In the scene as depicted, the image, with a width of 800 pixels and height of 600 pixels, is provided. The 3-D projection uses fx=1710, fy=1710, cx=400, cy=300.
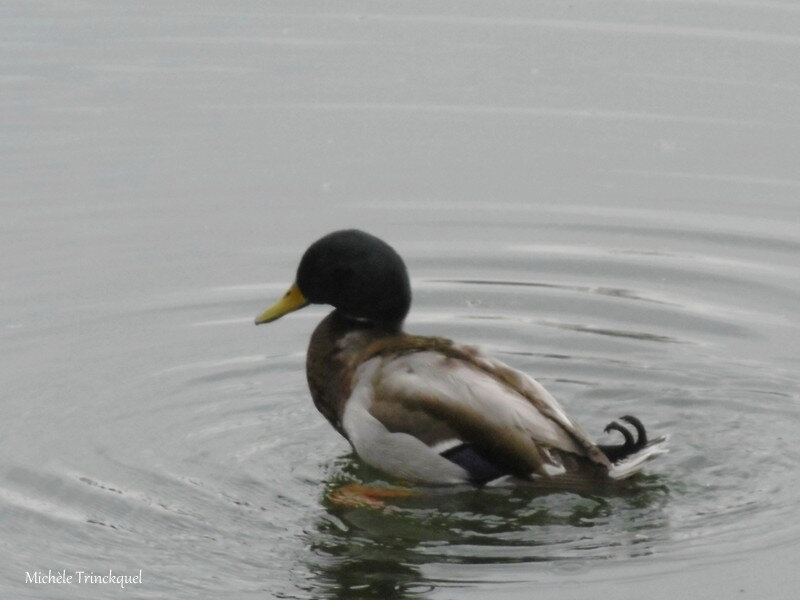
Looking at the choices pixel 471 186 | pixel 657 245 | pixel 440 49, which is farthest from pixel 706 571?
pixel 440 49

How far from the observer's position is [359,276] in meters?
7.61

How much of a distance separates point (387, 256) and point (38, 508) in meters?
1.89

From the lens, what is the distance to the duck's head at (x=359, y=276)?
7.61 metres

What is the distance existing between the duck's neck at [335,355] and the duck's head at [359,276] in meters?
0.05

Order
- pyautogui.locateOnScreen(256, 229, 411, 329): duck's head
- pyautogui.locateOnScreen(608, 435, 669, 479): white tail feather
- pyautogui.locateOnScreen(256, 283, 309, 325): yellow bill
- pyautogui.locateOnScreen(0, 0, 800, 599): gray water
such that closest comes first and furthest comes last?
pyautogui.locateOnScreen(0, 0, 800, 599): gray water, pyautogui.locateOnScreen(608, 435, 669, 479): white tail feather, pyautogui.locateOnScreen(256, 229, 411, 329): duck's head, pyautogui.locateOnScreen(256, 283, 309, 325): yellow bill

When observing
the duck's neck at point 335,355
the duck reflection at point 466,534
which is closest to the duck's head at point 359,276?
the duck's neck at point 335,355

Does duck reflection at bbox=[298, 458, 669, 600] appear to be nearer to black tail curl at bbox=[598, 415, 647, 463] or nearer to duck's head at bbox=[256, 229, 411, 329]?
black tail curl at bbox=[598, 415, 647, 463]

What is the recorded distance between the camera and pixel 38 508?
6.81 meters

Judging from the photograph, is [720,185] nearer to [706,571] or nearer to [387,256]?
[387,256]

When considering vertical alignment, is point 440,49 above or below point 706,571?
above

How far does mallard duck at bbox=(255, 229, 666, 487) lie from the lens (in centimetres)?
688

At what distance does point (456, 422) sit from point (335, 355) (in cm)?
86

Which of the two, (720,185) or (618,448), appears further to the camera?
(720,185)

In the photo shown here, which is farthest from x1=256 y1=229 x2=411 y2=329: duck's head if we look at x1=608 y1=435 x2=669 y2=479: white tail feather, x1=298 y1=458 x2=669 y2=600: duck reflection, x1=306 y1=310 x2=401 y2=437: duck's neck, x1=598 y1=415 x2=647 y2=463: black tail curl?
x1=608 y1=435 x2=669 y2=479: white tail feather
